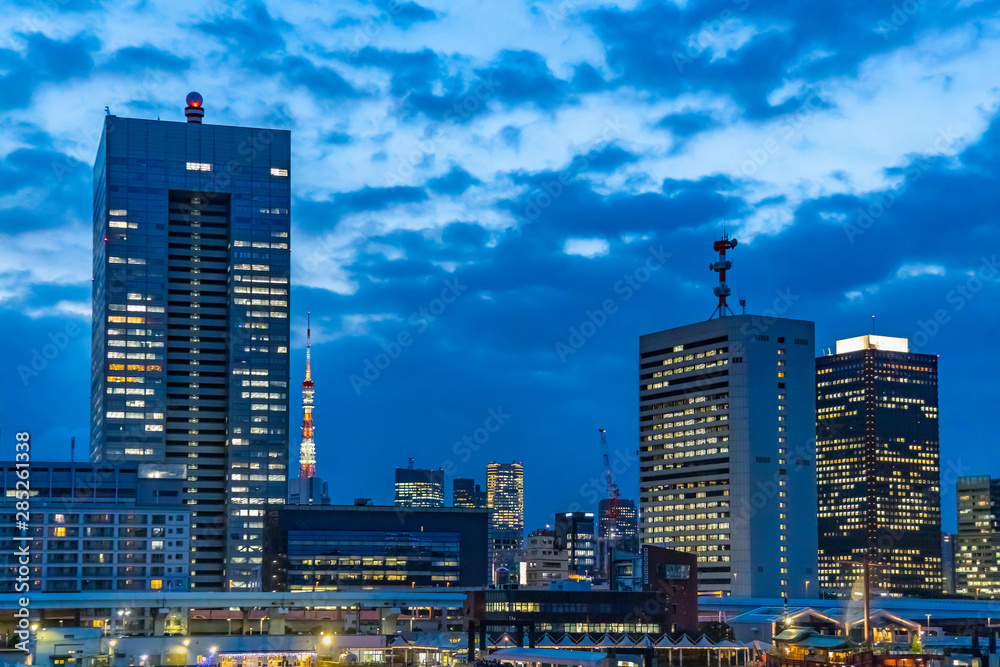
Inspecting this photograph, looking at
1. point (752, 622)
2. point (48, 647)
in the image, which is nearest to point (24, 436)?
point (48, 647)

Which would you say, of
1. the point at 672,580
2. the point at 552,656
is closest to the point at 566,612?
the point at 672,580

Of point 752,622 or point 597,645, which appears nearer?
point 597,645

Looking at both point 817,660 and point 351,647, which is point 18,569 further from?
point 817,660

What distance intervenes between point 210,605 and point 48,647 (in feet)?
126

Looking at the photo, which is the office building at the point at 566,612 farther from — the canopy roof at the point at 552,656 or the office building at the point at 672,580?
the canopy roof at the point at 552,656

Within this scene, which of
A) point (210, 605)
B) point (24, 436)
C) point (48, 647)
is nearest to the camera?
point (24, 436)

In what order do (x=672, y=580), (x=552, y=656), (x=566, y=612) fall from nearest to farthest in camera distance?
(x=552, y=656) < (x=566, y=612) < (x=672, y=580)

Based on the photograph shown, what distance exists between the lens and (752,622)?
16938cm

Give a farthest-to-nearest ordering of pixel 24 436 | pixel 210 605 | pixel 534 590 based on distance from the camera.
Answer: pixel 210 605
pixel 534 590
pixel 24 436

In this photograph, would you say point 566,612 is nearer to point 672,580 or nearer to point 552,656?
point 672,580

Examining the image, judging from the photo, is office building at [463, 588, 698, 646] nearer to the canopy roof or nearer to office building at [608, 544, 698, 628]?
office building at [608, 544, 698, 628]

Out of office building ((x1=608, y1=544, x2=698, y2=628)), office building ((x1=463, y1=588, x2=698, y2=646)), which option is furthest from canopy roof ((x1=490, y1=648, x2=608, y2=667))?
office building ((x1=608, y1=544, x2=698, y2=628))

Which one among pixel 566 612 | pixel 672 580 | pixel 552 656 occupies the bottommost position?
pixel 552 656

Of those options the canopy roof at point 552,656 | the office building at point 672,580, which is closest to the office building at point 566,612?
the office building at point 672,580
